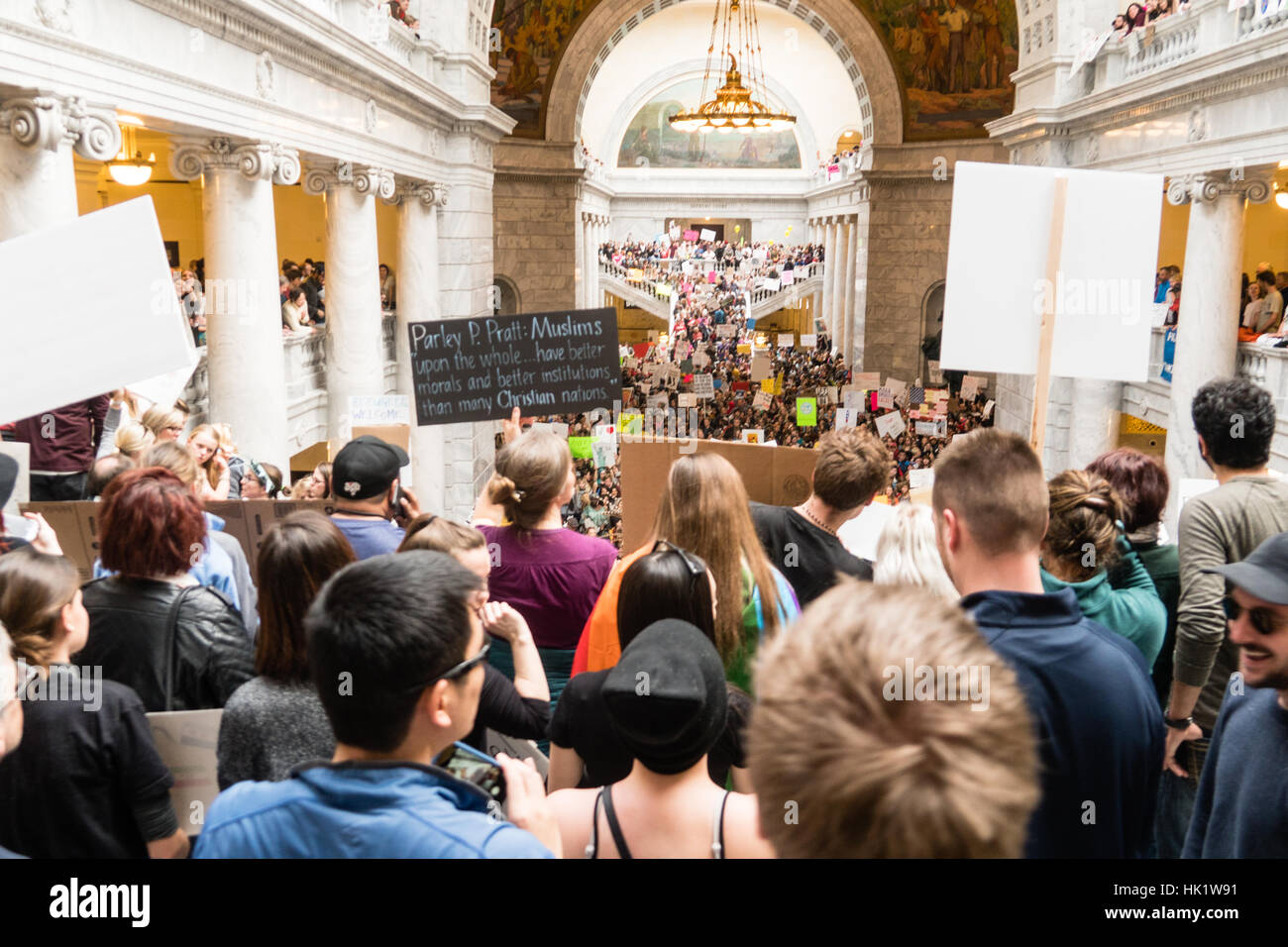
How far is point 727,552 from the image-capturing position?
3719mm

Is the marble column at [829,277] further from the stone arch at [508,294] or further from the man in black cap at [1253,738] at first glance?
the man in black cap at [1253,738]

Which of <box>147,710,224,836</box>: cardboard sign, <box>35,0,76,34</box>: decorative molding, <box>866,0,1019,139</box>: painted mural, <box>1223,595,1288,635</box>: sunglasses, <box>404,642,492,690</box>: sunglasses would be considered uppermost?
<box>866,0,1019,139</box>: painted mural

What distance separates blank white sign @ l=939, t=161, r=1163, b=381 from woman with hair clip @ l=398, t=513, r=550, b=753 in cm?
209

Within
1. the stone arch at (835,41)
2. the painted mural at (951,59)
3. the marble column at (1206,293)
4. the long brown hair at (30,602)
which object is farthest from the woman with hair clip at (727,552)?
the stone arch at (835,41)

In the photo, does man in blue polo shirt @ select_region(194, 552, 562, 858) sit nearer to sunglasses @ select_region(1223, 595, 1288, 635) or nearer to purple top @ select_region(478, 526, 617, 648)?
sunglasses @ select_region(1223, 595, 1288, 635)

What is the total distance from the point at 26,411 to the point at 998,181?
4032mm

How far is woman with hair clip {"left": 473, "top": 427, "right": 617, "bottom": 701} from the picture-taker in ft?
14.1

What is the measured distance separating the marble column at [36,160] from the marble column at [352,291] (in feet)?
23.4

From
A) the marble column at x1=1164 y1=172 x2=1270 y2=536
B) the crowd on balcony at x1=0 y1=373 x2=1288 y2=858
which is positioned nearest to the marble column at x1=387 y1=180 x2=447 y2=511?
the marble column at x1=1164 y1=172 x2=1270 y2=536

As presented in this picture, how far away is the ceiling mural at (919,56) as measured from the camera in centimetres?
2575

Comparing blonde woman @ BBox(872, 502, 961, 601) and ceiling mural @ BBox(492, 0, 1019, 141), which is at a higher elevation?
ceiling mural @ BBox(492, 0, 1019, 141)

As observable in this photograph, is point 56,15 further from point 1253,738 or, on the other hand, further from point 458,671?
point 1253,738
